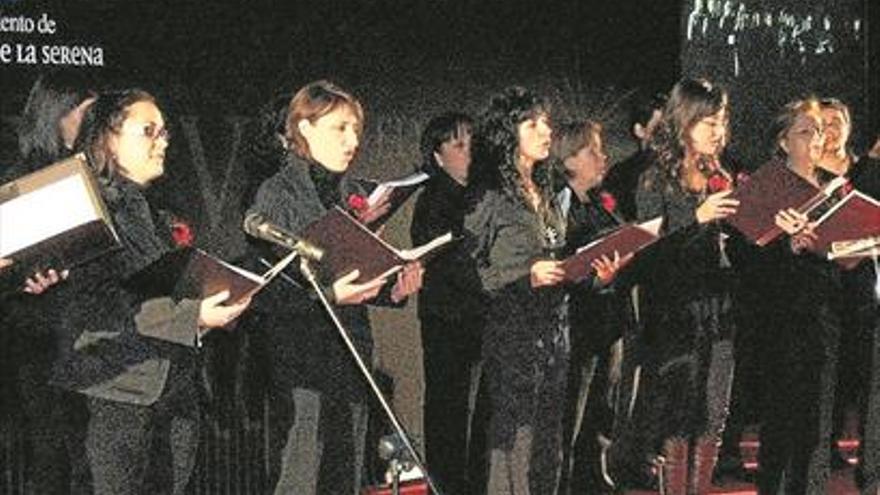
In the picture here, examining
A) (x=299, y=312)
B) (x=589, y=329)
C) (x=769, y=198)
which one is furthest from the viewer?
(x=589, y=329)

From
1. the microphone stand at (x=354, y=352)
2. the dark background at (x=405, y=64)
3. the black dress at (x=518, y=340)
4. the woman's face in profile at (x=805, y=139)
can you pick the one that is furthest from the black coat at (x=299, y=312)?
the woman's face in profile at (x=805, y=139)

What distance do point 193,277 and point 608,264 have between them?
4.69ft

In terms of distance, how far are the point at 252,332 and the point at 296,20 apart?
48.9 inches

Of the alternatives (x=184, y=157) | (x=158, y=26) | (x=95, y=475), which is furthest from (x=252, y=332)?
(x=95, y=475)

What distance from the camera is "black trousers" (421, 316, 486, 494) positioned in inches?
249

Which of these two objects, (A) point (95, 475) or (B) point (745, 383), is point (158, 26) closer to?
(A) point (95, 475)

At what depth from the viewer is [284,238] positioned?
4605mm

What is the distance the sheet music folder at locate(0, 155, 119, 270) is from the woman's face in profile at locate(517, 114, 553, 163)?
161cm

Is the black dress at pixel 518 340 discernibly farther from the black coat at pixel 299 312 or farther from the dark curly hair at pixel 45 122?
the dark curly hair at pixel 45 122

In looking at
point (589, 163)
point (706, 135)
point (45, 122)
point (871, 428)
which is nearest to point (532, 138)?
point (706, 135)

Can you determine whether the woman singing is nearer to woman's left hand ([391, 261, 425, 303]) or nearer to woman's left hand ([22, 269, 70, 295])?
woman's left hand ([391, 261, 425, 303])

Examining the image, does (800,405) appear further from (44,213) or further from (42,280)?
(44,213)

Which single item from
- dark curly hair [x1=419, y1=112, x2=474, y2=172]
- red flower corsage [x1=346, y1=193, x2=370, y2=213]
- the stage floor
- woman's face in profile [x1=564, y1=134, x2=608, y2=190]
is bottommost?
the stage floor

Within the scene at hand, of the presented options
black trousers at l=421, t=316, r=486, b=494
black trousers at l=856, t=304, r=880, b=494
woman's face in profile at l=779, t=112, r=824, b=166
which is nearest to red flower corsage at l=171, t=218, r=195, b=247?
black trousers at l=421, t=316, r=486, b=494
